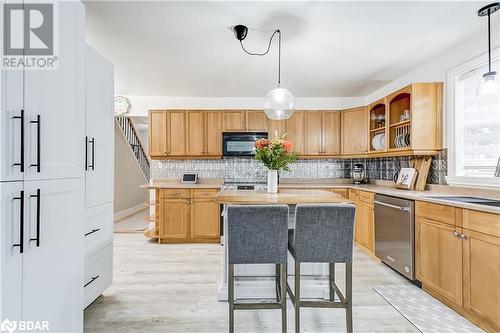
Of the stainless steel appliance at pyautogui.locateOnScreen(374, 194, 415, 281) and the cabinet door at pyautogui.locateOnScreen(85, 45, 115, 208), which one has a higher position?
the cabinet door at pyautogui.locateOnScreen(85, 45, 115, 208)

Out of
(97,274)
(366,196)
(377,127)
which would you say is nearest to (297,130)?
(377,127)

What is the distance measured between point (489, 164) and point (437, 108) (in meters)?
0.84

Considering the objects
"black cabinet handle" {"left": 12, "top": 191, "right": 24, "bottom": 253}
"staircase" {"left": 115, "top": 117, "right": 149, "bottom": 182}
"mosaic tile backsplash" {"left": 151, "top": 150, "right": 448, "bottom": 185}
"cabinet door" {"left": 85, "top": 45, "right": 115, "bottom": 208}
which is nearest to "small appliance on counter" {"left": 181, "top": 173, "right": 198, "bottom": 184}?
"mosaic tile backsplash" {"left": 151, "top": 150, "right": 448, "bottom": 185}

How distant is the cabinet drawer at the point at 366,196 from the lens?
373cm

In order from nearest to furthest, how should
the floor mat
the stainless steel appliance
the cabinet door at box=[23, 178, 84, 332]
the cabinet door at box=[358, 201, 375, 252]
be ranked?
the cabinet door at box=[23, 178, 84, 332] → the floor mat → the stainless steel appliance → the cabinet door at box=[358, 201, 375, 252]

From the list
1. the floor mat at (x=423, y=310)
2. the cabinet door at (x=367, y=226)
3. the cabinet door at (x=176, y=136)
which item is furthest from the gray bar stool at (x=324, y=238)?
the cabinet door at (x=176, y=136)

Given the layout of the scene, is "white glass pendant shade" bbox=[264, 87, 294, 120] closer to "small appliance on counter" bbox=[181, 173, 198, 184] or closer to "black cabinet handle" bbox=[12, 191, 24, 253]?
"black cabinet handle" bbox=[12, 191, 24, 253]

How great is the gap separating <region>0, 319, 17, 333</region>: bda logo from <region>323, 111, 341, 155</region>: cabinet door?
14.6 feet

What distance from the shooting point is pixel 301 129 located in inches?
193

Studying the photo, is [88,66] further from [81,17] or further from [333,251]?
[333,251]

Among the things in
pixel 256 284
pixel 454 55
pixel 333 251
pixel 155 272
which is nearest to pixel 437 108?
pixel 454 55

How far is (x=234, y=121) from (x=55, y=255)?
367 cm

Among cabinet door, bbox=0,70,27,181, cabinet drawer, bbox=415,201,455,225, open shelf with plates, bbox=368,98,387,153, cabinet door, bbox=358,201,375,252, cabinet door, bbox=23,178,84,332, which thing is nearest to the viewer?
cabinet door, bbox=0,70,27,181

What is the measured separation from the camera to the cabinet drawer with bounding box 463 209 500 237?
1.95m
